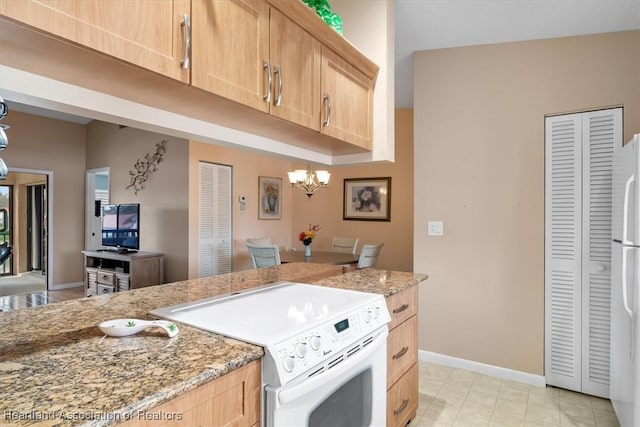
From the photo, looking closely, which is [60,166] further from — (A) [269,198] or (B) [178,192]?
(A) [269,198]

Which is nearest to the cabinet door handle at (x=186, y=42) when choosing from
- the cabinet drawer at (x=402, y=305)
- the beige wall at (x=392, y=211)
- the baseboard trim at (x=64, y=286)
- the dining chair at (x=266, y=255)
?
the cabinet drawer at (x=402, y=305)

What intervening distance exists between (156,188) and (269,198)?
177 centimetres

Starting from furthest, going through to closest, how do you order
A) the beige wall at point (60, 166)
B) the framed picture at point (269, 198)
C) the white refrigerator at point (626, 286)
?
the framed picture at point (269, 198)
the beige wall at point (60, 166)
the white refrigerator at point (626, 286)

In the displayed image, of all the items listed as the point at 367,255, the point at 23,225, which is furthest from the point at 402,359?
the point at 23,225

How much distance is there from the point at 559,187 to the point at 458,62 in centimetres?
124

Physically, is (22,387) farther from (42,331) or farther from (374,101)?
(374,101)

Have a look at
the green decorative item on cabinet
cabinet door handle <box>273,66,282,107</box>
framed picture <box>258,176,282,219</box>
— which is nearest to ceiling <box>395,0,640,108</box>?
the green decorative item on cabinet

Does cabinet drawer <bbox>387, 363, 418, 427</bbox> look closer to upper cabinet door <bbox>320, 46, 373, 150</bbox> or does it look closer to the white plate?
the white plate

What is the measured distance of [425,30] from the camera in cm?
273

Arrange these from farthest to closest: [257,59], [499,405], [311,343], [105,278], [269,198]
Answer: [269,198] < [105,278] < [499,405] < [257,59] < [311,343]

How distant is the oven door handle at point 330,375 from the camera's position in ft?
3.39

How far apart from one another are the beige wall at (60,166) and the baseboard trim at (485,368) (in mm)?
6320

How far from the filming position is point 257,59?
1.44m

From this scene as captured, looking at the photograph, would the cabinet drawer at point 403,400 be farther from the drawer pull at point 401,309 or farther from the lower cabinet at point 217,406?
the lower cabinet at point 217,406
